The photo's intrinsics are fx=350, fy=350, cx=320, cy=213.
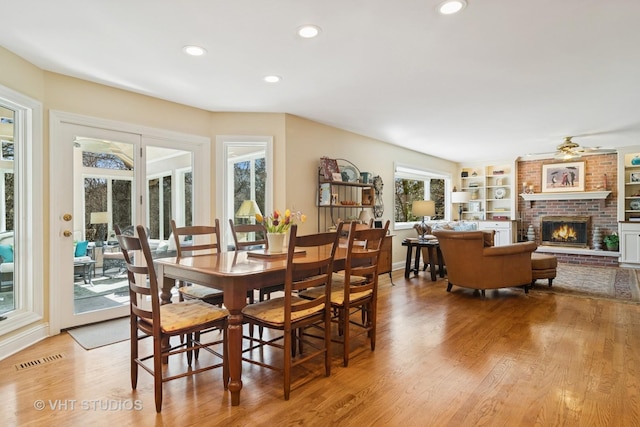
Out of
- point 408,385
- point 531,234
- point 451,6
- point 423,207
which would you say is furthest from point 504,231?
point 451,6

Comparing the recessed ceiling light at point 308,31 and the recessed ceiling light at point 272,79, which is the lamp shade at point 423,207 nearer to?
the recessed ceiling light at point 272,79

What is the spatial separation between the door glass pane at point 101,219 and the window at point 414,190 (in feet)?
15.3

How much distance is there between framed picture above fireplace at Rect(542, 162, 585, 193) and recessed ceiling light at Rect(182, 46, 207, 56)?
7932 mm

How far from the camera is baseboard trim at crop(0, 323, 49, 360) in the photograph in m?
2.69

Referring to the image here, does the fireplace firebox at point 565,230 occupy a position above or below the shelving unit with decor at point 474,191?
below

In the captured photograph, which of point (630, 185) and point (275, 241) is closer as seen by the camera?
point (275, 241)

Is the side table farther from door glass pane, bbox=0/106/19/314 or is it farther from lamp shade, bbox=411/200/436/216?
door glass pane, bbox=0/106/19/314

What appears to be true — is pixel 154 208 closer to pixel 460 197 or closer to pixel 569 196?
pixel 460 197

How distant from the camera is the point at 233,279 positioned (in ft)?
6.48

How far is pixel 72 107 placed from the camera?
10.7ft

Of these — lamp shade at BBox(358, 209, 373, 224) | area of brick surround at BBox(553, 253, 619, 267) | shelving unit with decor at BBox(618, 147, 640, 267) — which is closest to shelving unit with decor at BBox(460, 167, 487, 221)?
area of brick surround at BBox(553, 253, 619, 267)

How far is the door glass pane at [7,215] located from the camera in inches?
113

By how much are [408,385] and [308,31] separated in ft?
8.12

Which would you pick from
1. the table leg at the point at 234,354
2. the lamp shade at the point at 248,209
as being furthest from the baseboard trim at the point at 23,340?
the lamp shade at the point at 248,209
